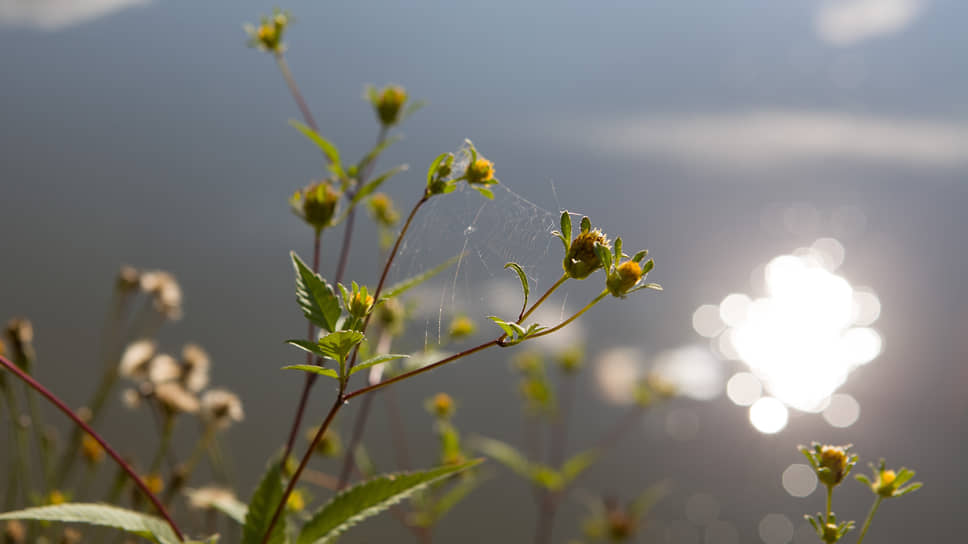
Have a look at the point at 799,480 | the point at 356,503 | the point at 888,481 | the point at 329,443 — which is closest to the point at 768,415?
the point at 799,480

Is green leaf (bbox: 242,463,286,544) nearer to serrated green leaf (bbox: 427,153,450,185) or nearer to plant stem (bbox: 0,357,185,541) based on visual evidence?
plant stem (bbox: 0,357,185,541)

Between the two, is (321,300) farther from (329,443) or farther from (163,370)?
(329,443)

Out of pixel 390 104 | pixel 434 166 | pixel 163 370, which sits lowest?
pixel 163 370

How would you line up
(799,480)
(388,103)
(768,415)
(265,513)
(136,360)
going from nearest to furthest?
(265,513) < (388,103) < (136,360) < (799,480) < (768,415)

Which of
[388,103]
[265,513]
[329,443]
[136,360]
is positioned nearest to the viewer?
[265,513]

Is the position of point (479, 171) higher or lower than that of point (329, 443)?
higher

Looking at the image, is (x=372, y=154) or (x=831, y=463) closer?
(x=831, y=463)

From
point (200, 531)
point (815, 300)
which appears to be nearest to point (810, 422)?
point (815, 300)
